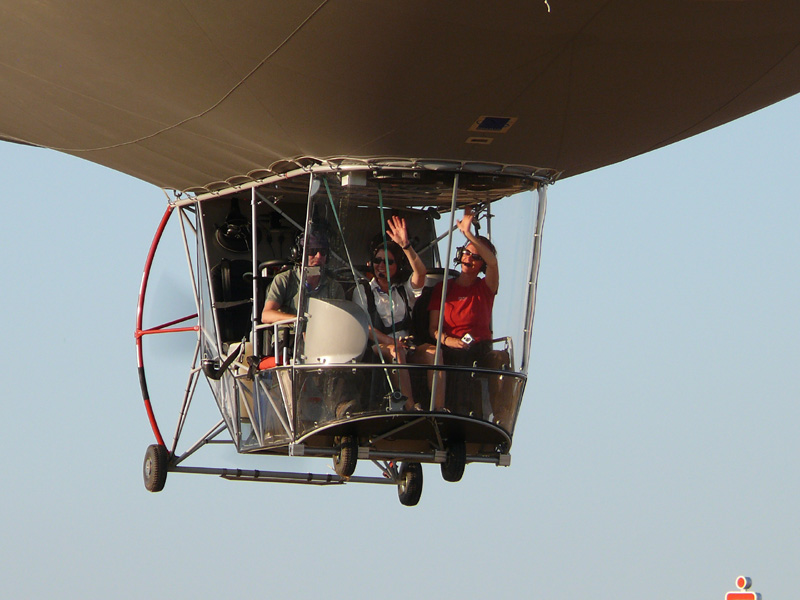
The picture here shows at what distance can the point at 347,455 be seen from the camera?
18859mm

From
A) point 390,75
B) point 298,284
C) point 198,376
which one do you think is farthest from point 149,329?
point 390,75

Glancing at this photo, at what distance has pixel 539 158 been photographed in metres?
19.0

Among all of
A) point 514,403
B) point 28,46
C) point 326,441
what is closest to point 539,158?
point 514,403

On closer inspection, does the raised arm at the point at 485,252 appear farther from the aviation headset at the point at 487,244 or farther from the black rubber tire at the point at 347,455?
the black rubber tire at the point at 347,455

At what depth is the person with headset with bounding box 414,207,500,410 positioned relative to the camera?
61.5 feet

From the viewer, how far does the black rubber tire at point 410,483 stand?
2147 cm

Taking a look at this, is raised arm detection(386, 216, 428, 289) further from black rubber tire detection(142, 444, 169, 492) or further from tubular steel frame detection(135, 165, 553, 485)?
black rubber tire detection(142, 444, 169, 492)

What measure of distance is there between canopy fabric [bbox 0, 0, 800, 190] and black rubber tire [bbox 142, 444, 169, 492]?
4389mm

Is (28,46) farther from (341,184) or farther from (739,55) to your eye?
(739,55)

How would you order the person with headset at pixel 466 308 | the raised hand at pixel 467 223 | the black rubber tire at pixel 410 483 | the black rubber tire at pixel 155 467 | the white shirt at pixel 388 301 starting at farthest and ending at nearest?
the black rubber tire at pixel 155 467, the black rubber tire at pixel 410 483, the raised hand at pixel 467 223, the white shirt at pixel 388 301, the person with headset at pixel 466 308

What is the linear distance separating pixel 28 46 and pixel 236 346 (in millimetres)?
5114

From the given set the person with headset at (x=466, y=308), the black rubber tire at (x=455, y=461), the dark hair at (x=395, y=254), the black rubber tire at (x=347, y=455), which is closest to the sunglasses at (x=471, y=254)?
the person with headset at (x=466, y=308)

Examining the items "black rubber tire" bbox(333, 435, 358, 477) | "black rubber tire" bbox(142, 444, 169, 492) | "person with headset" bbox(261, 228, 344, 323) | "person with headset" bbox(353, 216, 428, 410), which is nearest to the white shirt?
"person with headset" bbox(353, 216, 428, 410)

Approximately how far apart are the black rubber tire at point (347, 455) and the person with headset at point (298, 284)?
59.1 inches
